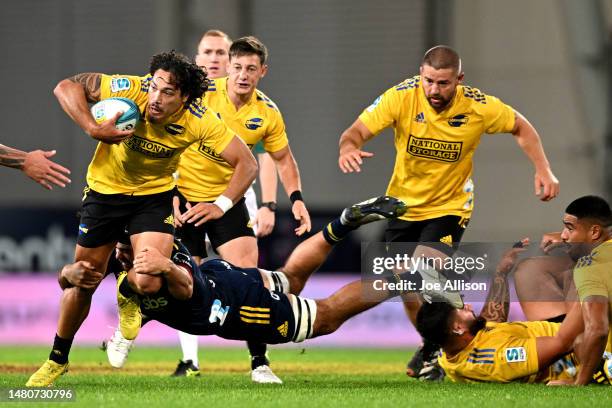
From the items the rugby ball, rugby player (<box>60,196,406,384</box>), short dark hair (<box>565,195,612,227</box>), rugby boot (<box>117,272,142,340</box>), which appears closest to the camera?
rugby player (<box>60,196,406,384</box>)

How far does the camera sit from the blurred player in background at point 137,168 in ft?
22.0

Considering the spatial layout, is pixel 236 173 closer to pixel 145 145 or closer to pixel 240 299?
pixel 145 145

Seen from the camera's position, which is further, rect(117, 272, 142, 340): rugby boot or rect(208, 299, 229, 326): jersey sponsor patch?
rect(117, 272, 142, 340): rugby boot

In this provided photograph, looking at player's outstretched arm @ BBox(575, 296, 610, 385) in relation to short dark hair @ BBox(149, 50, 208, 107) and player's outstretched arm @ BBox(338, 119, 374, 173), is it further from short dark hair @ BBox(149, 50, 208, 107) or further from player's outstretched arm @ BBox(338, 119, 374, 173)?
short dark hair @ BBox(149, 50, 208, 107)

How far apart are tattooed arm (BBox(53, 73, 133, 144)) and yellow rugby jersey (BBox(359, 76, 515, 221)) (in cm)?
210

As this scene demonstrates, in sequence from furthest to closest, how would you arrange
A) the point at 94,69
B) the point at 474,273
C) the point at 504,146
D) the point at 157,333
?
the point at 94,69 → the point at 504,146 → the point at 157,333 → the point at 474,273

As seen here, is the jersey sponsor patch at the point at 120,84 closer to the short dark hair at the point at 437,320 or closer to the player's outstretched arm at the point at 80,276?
the player's outstretched arm at the point at 80,276

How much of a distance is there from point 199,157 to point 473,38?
28.8ft

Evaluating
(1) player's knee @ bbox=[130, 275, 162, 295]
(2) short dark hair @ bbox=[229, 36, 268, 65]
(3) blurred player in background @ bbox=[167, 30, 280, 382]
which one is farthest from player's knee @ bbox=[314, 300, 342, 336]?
(2) short dark hair @ bbox=[229, 36, 268, 65]

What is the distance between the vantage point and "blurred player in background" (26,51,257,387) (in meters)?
6.71

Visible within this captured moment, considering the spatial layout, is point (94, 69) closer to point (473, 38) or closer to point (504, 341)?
point (473, 38)

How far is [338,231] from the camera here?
7.05 m

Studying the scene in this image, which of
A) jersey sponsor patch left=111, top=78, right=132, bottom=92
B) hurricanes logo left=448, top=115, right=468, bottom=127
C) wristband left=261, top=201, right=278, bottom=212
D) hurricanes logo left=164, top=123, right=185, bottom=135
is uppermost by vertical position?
jersey sponsor patch left=111, top=78, right=132, bottom=92

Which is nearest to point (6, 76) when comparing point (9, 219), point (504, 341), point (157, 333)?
point (9, 219)
